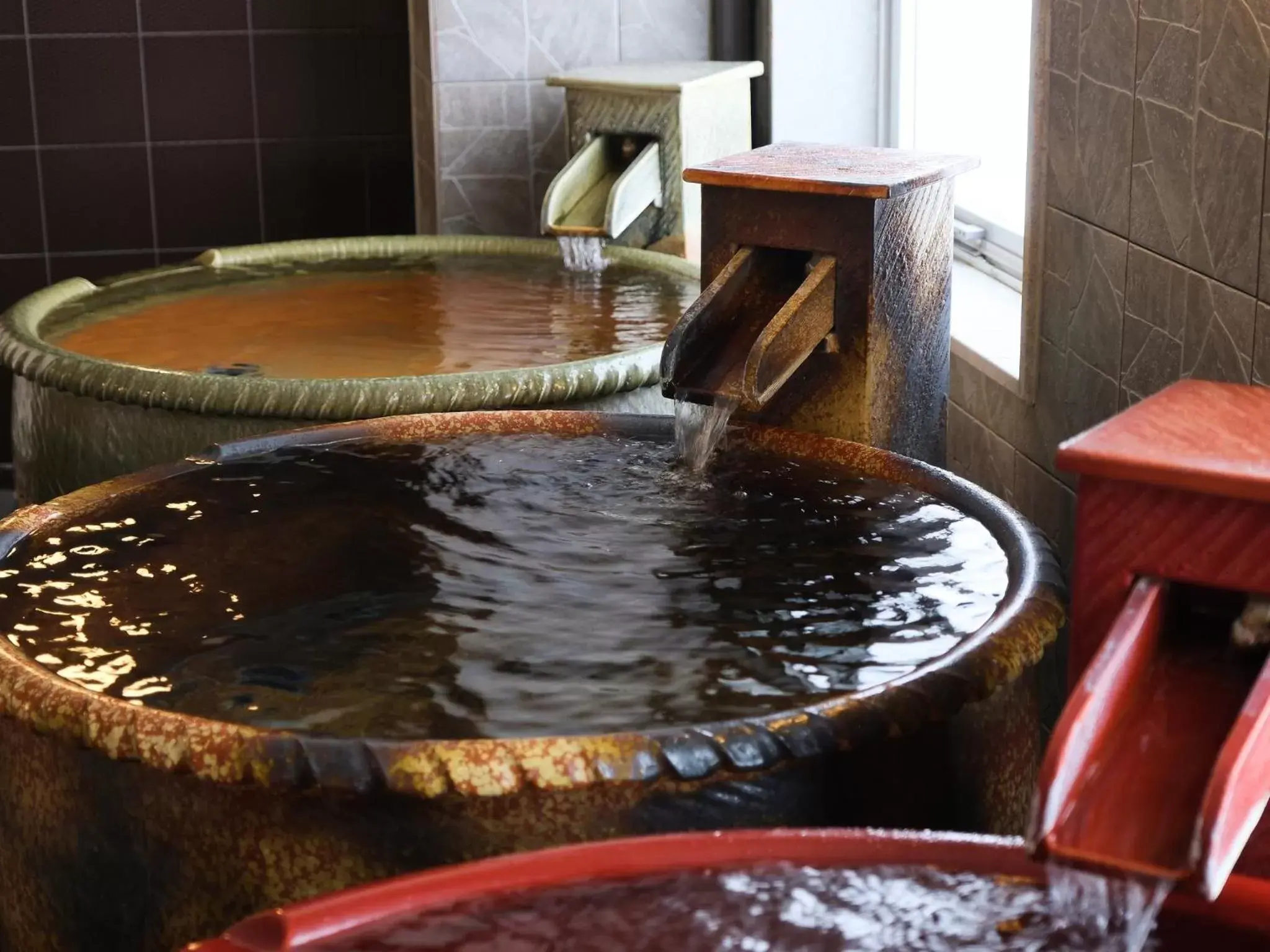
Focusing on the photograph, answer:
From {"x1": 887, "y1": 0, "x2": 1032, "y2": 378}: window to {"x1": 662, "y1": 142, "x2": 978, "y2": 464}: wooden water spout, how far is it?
2.26 feet

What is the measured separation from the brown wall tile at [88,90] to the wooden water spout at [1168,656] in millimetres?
5092

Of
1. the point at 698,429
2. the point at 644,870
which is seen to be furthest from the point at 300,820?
the point at 698,429

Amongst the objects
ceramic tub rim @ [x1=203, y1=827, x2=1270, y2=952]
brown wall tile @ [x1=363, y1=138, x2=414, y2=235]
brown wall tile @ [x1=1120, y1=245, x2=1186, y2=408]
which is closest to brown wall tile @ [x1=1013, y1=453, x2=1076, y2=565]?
brown wall tile @ [x1=1120, y1=245, x2=1186, y2=408]

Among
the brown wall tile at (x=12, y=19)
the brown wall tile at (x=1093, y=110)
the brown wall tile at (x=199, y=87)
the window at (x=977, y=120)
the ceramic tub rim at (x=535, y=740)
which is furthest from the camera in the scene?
the brown wall tile at (x=199, y=87)

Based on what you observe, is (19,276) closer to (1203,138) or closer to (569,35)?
(569,35)

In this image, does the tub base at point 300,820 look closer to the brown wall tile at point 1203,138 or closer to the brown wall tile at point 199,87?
the brown wall tile at point 1203,138

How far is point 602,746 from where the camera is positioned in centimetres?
135

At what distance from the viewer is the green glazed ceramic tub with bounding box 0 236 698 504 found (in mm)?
2611

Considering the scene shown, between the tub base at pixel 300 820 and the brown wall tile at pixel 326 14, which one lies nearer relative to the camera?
the tub base at pixel 300 820

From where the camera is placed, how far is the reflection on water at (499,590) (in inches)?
59.9

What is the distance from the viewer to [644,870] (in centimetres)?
110

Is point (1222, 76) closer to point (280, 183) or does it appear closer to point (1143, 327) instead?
point (1143, 327)

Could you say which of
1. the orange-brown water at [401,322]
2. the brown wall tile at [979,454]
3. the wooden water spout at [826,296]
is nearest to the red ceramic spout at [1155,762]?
the wooden water spout at [826,296]

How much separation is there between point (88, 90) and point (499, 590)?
15.2ft
